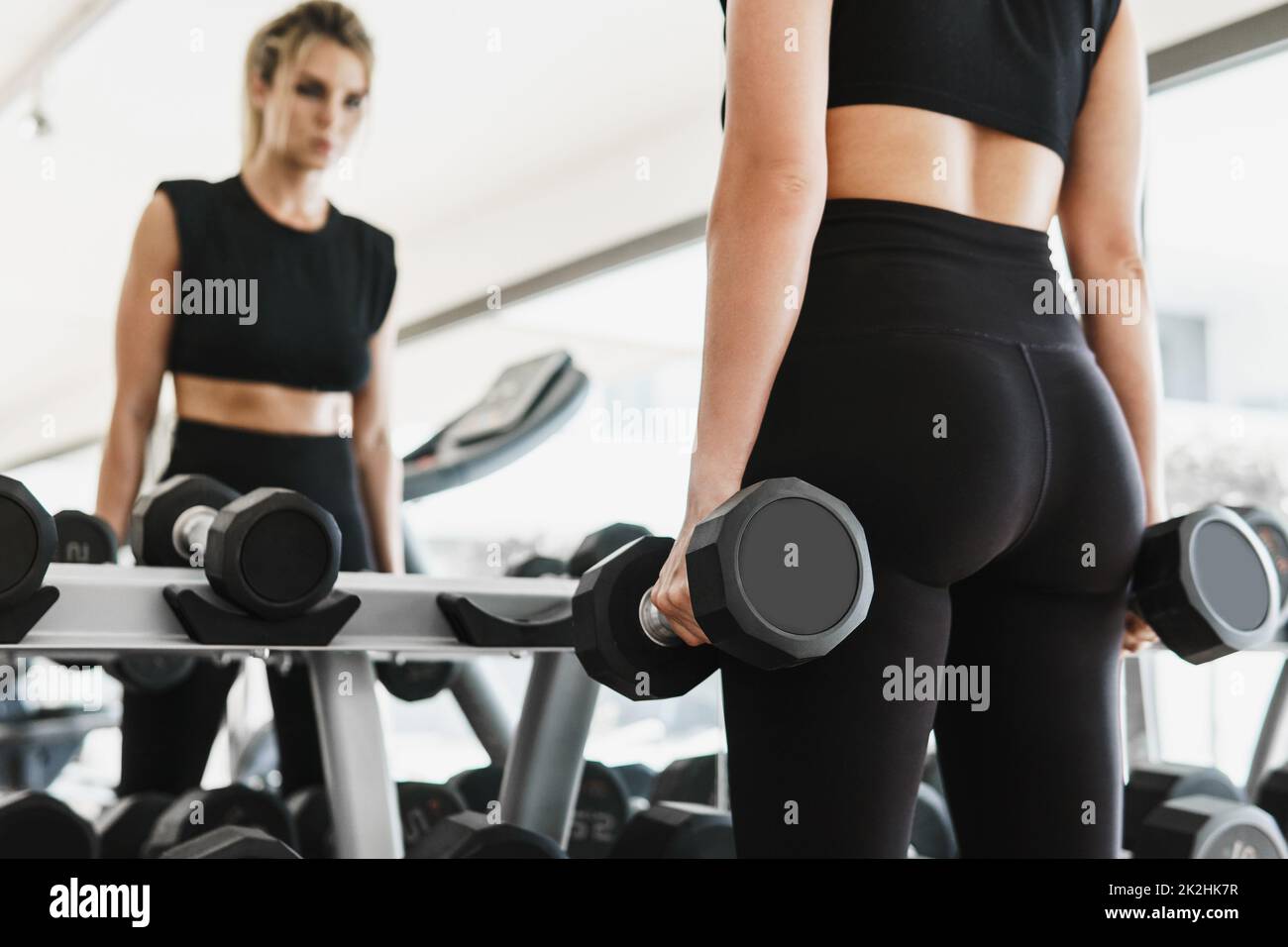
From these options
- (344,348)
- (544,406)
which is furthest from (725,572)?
(544,406)

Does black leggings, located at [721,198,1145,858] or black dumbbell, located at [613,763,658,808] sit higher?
black leggings, located at [721,198,1145,858]

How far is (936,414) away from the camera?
2.60 feet

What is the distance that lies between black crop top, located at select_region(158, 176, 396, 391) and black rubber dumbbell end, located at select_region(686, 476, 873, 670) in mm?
1207

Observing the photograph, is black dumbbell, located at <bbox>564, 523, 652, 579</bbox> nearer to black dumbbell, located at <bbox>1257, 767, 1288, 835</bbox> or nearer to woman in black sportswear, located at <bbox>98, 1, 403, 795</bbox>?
woman in black sportswear, located at <bbox>98, 1, 403, 795</bbox>

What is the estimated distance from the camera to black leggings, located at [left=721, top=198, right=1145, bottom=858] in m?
0.76

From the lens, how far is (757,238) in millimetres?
795

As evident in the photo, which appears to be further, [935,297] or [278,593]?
[278,593]

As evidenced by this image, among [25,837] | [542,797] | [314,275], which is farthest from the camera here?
[314,275]

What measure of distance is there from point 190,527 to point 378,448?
1.95ft

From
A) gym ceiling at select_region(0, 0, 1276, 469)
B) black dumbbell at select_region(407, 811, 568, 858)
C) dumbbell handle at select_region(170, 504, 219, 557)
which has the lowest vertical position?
black dumbbell at select_region(407, 811, 568, 858)

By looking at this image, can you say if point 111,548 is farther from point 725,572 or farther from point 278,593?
point 725,572

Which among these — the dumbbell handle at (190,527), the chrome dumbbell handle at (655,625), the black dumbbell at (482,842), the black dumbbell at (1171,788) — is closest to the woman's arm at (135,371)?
the dumbbell handle at (190,527)

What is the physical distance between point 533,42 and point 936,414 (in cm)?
352
